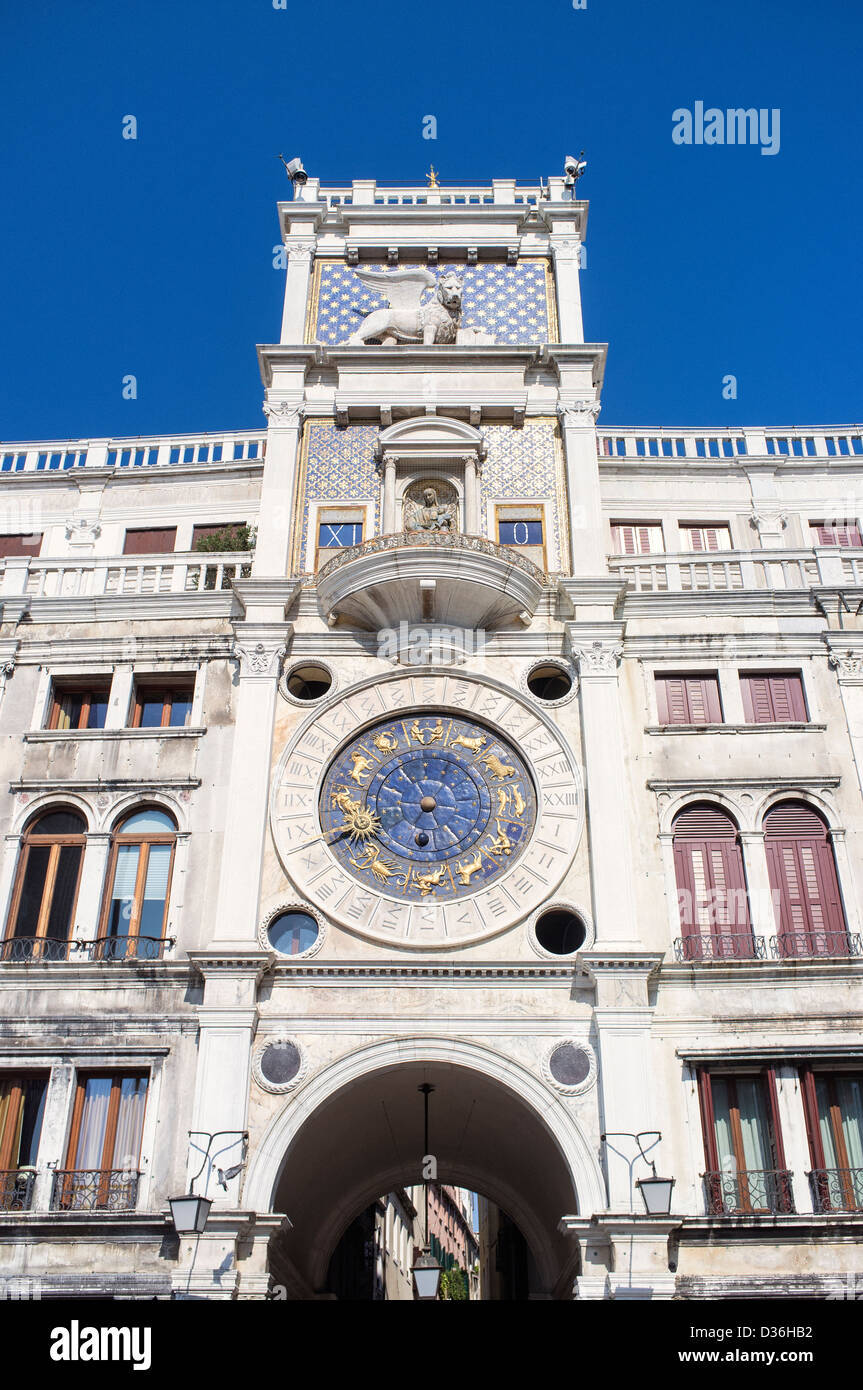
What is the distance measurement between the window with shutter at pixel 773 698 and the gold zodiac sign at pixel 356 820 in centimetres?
712

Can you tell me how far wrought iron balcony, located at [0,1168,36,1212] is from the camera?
65.4 feet

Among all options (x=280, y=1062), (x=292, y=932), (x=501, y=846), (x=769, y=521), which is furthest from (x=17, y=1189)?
(x=769, y=521)

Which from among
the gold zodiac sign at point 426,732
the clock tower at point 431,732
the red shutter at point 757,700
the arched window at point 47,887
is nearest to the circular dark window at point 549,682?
the clock tower at point 431,732

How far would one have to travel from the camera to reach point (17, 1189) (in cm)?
2005

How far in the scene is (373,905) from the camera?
22.0 meters

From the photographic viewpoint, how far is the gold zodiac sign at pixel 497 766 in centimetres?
2338

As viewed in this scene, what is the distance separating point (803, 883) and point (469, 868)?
5.70 m

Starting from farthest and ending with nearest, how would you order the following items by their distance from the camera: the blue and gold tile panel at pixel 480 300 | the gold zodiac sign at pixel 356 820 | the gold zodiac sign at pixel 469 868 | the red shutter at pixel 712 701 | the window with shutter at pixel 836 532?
the window with shutter at pixel 836 532
the blue and gold tile panel at pixel 480 300
the red shutter at pixel 712 701
the gold zodiac sign at pixel 356 820
the gold zodiac sign at pixel 469 868

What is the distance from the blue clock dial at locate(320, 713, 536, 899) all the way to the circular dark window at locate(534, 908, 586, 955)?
1151mm

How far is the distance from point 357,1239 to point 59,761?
51.0ft

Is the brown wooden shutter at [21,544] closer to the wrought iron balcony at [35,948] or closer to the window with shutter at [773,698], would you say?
the wrought iron balcony at [35,948]

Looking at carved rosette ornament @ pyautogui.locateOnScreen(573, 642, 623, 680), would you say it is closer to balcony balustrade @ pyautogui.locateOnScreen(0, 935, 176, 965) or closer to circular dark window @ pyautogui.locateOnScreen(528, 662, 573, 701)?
circular dark window @ pyautogui.locateOnScreen(528, 662, 573, 701)
